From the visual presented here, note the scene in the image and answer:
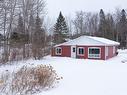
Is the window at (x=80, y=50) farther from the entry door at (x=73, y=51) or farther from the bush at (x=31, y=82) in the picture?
the bush at (x=31, y=82)

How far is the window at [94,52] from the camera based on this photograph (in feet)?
99.9

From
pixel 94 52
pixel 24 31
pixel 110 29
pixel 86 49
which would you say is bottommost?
pixel 94 52

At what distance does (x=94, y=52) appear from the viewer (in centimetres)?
3081

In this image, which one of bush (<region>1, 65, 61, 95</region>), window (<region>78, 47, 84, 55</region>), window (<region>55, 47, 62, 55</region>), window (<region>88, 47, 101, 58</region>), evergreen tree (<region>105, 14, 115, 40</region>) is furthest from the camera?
evergreen tree (<region>105, 14, 115, 40</region>)

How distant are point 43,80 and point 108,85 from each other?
3182 millimetres

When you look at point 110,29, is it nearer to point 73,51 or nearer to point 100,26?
point 100,26

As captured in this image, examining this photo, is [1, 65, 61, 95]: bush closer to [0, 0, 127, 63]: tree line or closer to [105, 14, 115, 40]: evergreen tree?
[0, 0, 127, 63]: tree line

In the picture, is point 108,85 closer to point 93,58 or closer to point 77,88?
point 77,88

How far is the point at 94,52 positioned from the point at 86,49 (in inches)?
43.4

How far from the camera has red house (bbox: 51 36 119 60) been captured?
30.3 meters

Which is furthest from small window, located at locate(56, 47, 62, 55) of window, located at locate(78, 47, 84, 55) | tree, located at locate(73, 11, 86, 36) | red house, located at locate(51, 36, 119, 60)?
tree, located at locate(73, 11, 86, 36)

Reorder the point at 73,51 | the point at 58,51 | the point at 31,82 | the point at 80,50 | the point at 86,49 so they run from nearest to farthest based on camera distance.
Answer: the point at 31,82, the point at 86,49, the point at 80,50, the point at 73,51, the point at 58,51

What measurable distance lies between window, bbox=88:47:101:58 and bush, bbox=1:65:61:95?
1934cm

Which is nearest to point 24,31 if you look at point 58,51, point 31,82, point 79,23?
point 58,51
